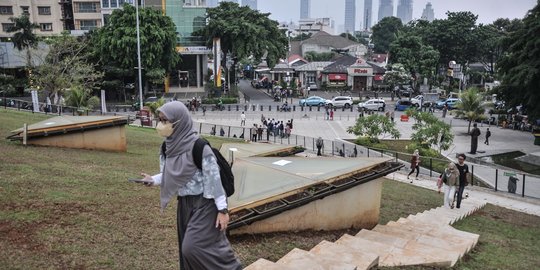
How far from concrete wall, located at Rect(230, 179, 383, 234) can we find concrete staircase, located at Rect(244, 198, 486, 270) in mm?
461

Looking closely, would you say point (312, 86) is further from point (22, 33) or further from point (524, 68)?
point (22, 33)

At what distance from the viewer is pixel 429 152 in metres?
23.7

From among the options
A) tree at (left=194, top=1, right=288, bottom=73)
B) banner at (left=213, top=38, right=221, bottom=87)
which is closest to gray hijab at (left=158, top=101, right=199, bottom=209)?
tree at (left=194, top=1, right=288, bottom=73)

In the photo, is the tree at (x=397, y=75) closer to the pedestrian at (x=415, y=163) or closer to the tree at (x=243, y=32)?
the tree at (x=243, y=32)

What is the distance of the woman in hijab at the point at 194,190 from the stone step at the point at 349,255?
71.9 inches

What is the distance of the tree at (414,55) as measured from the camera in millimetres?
58531

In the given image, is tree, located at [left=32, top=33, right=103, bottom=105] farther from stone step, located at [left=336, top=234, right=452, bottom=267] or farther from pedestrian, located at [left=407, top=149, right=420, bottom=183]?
stone step, located at [left=336, top=234, right=452, bottom=267]

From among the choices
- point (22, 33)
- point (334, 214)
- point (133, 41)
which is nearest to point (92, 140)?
point (334, 214)

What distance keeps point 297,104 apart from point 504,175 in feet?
114

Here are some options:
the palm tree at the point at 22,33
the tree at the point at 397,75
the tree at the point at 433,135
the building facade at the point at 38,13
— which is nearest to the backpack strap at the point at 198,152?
the tree at the point at 433,135

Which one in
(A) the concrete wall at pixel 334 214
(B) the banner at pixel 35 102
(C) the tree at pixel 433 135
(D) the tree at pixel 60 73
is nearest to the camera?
(A) the concrete wall at pixel 334 214

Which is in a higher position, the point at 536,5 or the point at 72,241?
the point at 536,5

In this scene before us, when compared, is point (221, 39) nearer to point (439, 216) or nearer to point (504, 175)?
point (504, 175)

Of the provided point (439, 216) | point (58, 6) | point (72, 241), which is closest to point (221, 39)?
point (58, 6)
